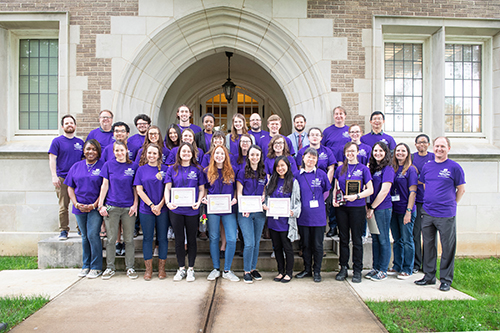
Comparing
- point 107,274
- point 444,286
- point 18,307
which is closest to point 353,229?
point 444,286

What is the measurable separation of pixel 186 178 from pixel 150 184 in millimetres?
474

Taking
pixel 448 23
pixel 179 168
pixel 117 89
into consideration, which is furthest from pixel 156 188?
pixel 448 23

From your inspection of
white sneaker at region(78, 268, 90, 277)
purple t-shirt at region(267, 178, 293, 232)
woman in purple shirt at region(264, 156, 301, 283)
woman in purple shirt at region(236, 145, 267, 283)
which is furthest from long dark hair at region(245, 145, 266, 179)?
white sneaker at region(78, 268, 90, 277)

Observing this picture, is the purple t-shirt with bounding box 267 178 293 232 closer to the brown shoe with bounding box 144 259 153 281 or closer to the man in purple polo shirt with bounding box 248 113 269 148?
the man in purple polo shirt with bounding box 248 113 269 148

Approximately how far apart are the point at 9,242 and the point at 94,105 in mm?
2984

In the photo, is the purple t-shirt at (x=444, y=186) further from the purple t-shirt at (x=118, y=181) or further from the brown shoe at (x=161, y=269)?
the purple t-shirt at (x=118, y=181)

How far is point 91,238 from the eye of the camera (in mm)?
4457

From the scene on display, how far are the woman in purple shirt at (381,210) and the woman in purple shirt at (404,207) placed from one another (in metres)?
0.20

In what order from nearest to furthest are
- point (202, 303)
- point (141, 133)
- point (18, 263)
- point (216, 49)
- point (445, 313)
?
point (445, 313) → point (202, 303) → point (141, 133) → point (18, 263) → point (216, 49)

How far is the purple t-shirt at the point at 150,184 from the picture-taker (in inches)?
169

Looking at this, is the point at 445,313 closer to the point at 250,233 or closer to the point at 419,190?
the point at 419,190

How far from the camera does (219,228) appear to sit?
14.5 ft

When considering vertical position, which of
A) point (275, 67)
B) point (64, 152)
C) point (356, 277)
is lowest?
point (356, 277)

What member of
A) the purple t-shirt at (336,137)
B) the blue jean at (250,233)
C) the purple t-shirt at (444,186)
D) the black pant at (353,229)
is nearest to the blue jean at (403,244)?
the purple t-shirt at (444,186)
